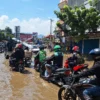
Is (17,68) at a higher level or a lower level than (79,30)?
lower

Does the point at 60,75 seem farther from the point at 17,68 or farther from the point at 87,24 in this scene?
the point at 87,24

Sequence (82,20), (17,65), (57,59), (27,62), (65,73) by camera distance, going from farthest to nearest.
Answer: (82,20) → (27,62) → (17,65) → (57,59) → (65,73)

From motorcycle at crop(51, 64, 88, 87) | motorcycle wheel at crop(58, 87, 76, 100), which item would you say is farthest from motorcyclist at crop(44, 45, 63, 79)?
motorcycle wheel at crop(58, 87, 76, 100)

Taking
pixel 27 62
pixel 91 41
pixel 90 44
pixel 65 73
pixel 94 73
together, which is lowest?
pixel 27 62

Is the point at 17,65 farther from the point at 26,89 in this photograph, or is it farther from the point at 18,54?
the point at 26,89

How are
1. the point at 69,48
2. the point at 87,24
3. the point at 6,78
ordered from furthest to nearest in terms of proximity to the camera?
the point at 69,48 < the point at 87,24 < the point at 6,78

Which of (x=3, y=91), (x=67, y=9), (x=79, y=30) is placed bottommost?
(x=3, y=91)

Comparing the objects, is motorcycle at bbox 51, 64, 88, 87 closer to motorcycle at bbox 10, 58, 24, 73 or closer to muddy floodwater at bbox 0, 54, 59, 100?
muddy floodwater at bbox 0, 54, 59, 100

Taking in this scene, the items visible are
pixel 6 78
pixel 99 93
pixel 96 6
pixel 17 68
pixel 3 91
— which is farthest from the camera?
pixel 96 6

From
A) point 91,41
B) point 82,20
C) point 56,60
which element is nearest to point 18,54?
point 56,60

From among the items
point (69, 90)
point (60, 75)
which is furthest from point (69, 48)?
point (69, 90)

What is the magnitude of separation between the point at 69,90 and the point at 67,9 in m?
16.8

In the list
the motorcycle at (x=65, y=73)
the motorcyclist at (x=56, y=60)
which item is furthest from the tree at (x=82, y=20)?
the motorcycle at (x=65, y=73)

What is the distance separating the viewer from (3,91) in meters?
9.05
